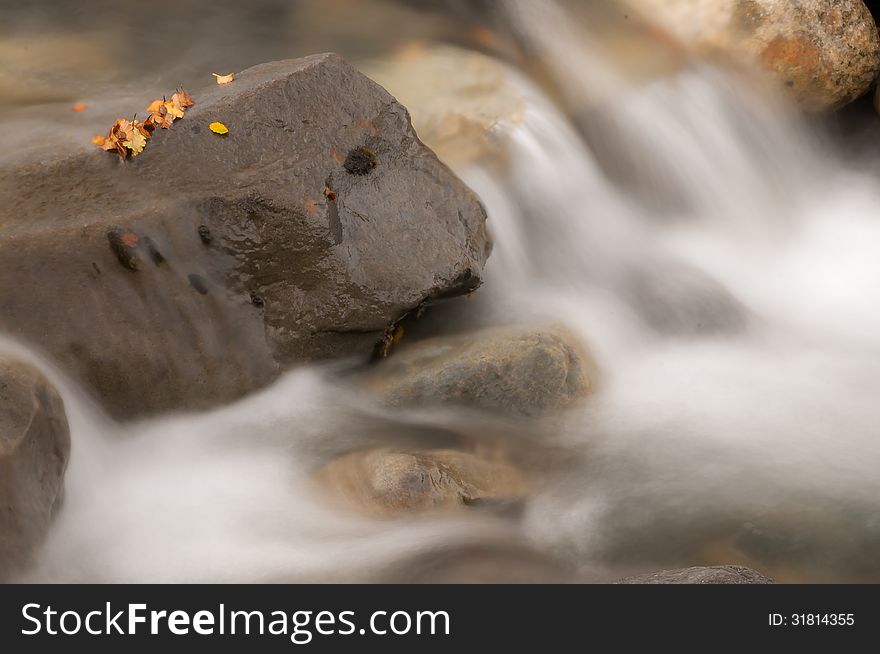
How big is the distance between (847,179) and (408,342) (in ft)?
14.1

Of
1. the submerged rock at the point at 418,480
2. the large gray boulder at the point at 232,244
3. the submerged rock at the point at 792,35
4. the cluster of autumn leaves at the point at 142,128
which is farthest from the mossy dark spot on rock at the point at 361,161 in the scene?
the submerged rock at the point at 792,35

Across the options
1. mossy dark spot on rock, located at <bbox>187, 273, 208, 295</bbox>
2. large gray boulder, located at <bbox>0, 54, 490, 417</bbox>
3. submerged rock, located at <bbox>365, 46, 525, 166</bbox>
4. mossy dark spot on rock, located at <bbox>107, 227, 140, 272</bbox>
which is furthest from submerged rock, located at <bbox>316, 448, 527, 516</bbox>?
submerged rock, located at <bbox>365, 46, 525, 166</bbox>

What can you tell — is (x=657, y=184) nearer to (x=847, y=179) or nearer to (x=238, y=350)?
(x=847, y=179)

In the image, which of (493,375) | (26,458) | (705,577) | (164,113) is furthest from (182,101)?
(705,577)

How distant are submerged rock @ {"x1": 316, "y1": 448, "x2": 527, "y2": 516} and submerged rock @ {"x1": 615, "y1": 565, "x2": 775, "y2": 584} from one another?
3.17 feet

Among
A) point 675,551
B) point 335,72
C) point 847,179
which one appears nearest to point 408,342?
point 335,72

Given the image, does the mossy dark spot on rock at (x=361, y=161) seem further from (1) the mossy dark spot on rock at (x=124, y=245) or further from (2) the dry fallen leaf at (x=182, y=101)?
(1) the mossy dark spot on rock at (x=124, y=245)

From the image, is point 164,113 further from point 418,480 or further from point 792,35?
point 792,35

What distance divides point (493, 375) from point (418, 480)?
920 mm

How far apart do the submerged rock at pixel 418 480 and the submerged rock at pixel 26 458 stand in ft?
3.97

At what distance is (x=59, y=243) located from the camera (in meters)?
4.98

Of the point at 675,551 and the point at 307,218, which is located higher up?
the point at 307,218

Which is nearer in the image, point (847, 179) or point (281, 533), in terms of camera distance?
point (281, 533)

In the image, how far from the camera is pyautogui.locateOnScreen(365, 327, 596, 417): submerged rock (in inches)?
219
